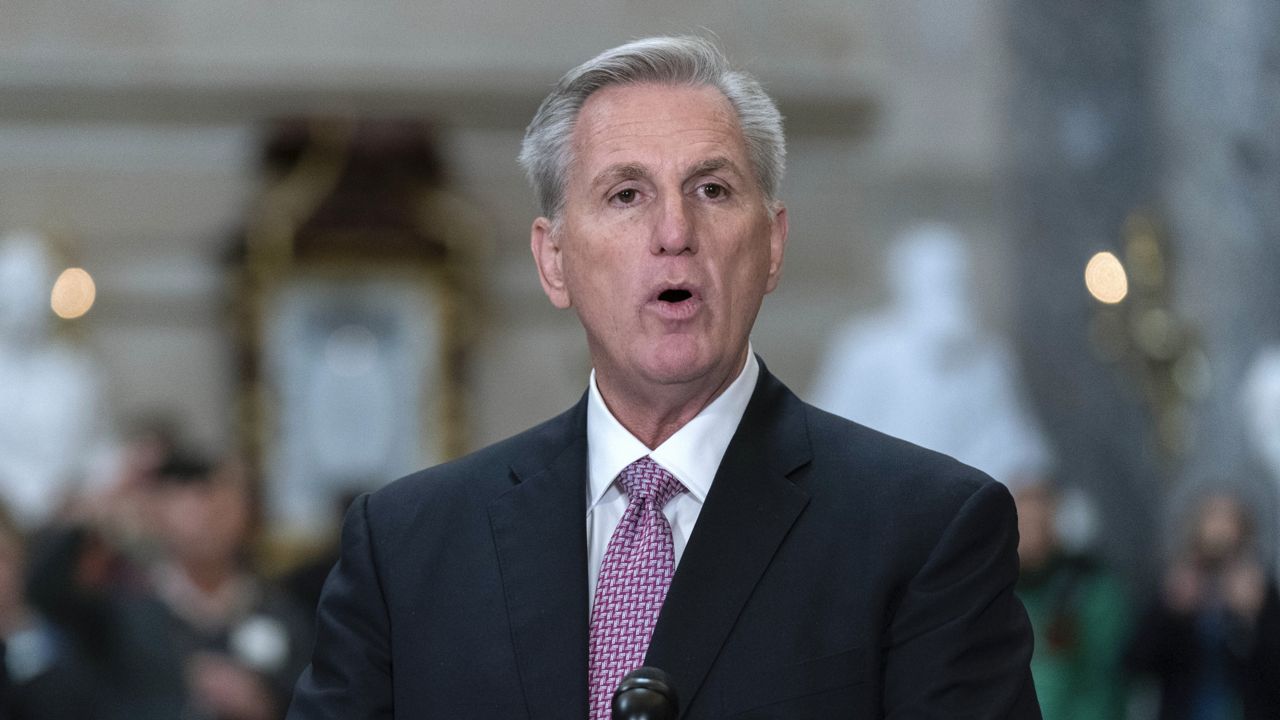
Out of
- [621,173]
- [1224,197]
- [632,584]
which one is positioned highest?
[621,173]

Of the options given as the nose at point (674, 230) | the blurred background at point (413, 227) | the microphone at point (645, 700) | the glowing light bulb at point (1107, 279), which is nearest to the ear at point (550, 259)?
the nose at point (674, 230)

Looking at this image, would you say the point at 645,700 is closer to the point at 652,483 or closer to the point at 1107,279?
the point at 652,483

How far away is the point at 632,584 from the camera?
8.55 ft

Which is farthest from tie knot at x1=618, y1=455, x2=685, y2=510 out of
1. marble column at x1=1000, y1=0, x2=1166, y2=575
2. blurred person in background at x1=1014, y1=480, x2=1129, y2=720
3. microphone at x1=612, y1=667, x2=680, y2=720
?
marble column at x1=1000, y1=0, x2=1166, y2=575

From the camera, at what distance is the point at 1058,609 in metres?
8.66

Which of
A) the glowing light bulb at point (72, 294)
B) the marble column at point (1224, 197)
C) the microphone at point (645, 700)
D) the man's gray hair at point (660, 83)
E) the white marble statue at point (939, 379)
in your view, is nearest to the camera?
the microphone at point (645, 700)

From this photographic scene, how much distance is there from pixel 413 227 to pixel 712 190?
1106 centimetres

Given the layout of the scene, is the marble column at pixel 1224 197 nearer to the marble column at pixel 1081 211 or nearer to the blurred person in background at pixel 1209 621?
the blurred person in background at pixel 1209 621

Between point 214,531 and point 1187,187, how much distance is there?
5.15 metres

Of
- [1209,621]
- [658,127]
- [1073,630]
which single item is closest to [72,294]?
[1073,630]

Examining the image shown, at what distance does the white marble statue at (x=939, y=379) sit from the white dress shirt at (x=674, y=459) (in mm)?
8356

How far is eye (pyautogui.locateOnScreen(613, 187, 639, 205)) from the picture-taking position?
8.91 feet

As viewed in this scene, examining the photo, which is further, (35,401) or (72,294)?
(72,294)

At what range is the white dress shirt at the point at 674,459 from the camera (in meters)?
2.68
